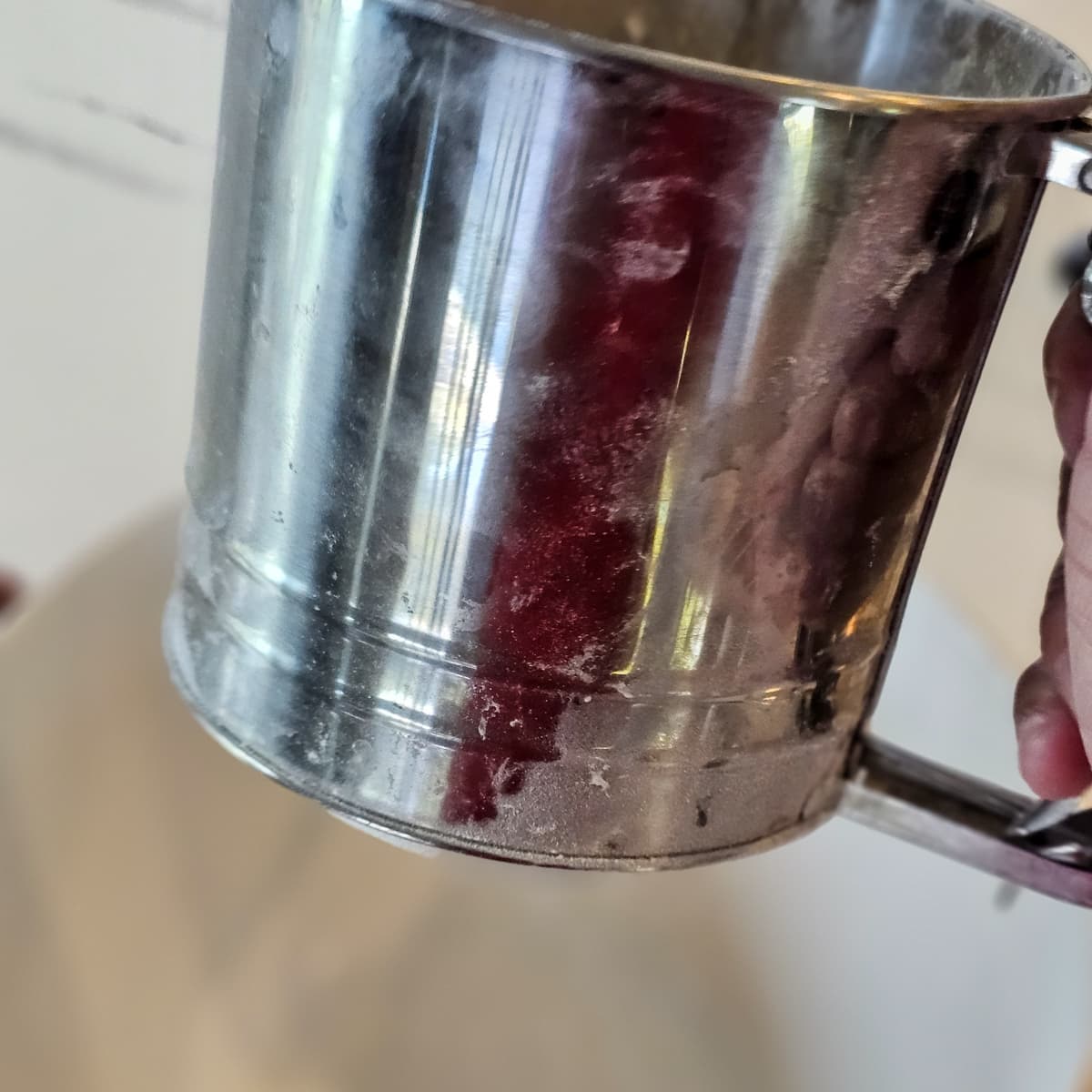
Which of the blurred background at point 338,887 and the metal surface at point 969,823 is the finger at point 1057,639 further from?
the blurred background at point 338,887

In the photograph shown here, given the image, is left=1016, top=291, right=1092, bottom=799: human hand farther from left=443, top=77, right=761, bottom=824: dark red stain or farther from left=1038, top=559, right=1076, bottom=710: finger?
left=443, top=77, right=761, bottom=824: dark red stain

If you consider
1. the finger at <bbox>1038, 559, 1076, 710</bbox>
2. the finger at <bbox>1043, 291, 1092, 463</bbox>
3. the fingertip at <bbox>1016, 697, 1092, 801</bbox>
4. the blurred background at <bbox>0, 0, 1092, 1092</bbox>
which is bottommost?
the blurred background at <bbox>0, 0, 1092, 1092</bbox>

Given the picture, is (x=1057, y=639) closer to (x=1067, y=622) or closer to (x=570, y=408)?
(x=1067, y=622)

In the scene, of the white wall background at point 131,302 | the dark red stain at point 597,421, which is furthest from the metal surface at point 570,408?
the white wall background at point 131,302

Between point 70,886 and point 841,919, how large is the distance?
0.40 meters

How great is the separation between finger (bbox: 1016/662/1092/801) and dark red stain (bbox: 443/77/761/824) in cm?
18

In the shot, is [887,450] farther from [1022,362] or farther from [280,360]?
[1022,362]

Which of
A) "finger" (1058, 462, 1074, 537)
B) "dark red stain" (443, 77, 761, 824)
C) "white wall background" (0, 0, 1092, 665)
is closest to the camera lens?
"dark red stain" (443, 77, 761, 824)

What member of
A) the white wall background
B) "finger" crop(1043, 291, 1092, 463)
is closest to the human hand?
"finger" crop(1043, 291, 1092, 463)

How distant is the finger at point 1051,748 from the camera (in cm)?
42

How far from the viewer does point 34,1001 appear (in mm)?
489


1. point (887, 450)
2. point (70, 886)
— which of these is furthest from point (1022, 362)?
point (70, 886)

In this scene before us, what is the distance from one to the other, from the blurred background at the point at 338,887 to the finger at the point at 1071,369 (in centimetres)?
25

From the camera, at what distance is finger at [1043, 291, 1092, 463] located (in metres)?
0.36
